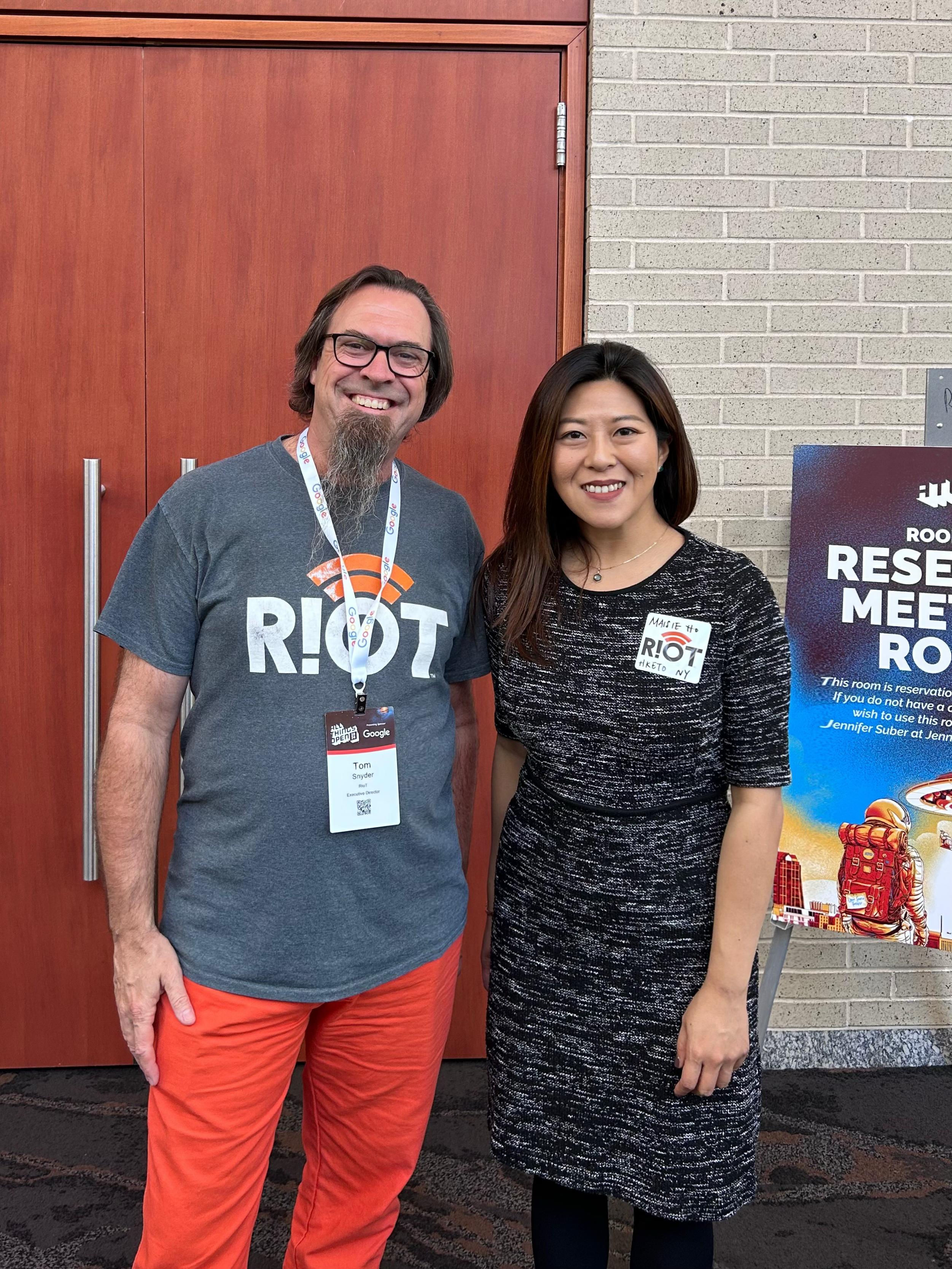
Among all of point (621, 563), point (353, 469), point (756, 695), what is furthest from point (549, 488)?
point (756, 695)

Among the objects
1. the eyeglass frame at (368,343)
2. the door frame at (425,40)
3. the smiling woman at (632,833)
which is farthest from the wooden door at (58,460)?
the smiling woman at (632,833)

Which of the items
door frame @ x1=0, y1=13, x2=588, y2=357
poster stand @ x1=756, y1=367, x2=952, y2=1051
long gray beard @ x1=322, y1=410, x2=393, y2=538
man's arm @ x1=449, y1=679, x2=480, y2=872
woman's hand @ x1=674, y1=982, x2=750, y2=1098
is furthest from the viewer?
poster stand @ x1=756, y1=367, x2=952, y2=1051

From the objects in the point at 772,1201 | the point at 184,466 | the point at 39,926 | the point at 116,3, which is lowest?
the point at 772,1201

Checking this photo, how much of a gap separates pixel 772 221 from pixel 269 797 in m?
2.01

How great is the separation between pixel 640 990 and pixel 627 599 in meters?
0.55

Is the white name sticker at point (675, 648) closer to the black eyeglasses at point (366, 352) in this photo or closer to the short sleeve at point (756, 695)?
the short sleeve at point (756, 695)

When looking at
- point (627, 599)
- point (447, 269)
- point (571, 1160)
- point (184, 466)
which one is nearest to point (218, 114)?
point (447, 269)

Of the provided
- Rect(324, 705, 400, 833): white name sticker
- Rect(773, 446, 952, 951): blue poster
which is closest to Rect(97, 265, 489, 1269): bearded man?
Rect(324, 705, 400, 833): white name sticker

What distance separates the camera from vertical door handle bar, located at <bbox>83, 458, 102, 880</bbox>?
7.70 ft

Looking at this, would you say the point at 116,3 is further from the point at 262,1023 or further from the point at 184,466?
the point at 262,1023

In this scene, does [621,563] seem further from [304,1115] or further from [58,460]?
[58,460]

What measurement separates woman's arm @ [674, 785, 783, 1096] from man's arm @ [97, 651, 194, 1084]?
69cm

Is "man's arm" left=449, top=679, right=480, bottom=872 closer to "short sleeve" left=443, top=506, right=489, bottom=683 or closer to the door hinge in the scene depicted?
"short sleeve" left=443, top=506, right=489, bottom=683

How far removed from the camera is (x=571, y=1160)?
1.33 m
